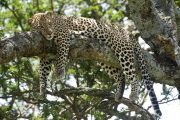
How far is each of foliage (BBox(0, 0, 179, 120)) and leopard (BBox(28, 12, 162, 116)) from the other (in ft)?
1.72

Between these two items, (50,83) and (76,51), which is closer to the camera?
(76,51)

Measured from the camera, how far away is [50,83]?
931 cm

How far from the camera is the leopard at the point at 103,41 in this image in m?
8.52

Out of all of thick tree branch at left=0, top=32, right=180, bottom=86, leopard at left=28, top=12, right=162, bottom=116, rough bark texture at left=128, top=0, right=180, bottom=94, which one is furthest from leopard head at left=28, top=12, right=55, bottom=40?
rough bark texture at left=128, top=0, right=180, bottom=94

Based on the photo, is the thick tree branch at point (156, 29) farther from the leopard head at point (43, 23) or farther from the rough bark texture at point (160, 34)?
the leopard head at point (43, 23)

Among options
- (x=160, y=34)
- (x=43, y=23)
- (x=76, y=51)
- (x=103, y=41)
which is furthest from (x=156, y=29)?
(x=43, y=23)

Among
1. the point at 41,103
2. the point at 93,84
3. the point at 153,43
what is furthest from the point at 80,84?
the point at 153,43

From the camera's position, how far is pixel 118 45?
8.82 m

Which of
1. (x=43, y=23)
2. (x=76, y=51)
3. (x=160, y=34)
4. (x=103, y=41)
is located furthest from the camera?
(x=43, y=23)

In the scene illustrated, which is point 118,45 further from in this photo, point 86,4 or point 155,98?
point 86,4

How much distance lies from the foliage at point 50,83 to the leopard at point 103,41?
20.6 inches

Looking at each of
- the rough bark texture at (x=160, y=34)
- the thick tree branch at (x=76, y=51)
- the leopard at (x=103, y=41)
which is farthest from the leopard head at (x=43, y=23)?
the rough bark texture at (x=160, y=34)

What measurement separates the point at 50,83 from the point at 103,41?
1.48 meters

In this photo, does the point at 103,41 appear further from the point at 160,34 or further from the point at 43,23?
A: the point at 43,23
